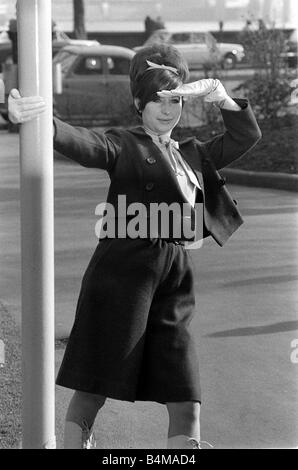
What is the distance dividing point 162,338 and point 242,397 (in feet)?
6.14

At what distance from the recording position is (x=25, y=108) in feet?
11.9

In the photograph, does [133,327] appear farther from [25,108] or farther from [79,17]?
[79,17]

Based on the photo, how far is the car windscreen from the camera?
23.0m

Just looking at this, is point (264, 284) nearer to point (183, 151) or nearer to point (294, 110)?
point (183, 151)

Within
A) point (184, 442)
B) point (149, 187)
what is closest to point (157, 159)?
point (149, 187)

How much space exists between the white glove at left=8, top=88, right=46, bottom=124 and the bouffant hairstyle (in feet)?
1.47

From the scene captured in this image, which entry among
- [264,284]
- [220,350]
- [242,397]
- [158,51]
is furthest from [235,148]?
[264,284]

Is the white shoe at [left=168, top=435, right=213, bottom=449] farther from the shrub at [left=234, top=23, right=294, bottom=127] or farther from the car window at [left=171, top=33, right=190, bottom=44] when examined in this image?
the car window at [left=171, top=33, right=190, bottom=44]

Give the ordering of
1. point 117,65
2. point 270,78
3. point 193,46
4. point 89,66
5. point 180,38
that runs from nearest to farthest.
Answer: point 270,78 < point 89,66 < point 117,65 < point 193,46 < point 180,38

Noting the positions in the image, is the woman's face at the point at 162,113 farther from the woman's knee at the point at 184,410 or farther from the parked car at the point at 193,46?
the parked car at the point at 193,46

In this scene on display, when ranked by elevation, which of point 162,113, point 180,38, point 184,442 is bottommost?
point 180,38

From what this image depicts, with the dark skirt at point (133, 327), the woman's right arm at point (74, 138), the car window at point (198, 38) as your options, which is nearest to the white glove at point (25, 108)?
the woman's right arm at point (74, 138)

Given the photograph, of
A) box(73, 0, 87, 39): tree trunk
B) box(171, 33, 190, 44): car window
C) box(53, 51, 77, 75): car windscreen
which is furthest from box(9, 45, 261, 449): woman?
box(73, 0, 87, 39): tree trunk

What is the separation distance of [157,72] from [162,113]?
0.14 metres
